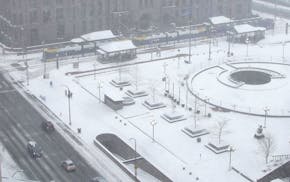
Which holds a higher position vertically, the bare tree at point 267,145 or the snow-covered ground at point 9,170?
the bare tree at point 267,145

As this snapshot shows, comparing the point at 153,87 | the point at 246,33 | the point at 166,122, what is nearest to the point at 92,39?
the point at 153,87

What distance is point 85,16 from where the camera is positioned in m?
143

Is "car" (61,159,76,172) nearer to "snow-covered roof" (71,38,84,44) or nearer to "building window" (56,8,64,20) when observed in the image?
"snow-covered roof" (71,38,84,44)

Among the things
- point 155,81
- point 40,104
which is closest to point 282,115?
point 155,81

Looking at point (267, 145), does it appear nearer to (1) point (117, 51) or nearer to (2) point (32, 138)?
(2) point (32, 138)

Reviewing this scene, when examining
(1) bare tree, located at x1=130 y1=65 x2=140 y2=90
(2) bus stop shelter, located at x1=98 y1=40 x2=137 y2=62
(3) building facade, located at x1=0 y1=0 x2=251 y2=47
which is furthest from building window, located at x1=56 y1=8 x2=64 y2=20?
(1) bare tree, located at x1=130 y1=65 x2=140 y2=90

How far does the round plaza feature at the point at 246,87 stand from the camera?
336ft

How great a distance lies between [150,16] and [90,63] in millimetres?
31503

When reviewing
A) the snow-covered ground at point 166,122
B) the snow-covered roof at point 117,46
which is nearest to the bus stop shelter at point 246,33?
the snow-covered ground at point 166,122

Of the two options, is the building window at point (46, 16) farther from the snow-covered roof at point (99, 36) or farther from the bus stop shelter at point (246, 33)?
the bus stop shelter at point (246, 33)

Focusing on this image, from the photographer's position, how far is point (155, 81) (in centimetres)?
11512

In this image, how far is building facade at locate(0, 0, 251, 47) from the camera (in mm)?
136500

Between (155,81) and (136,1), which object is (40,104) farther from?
(136,1)

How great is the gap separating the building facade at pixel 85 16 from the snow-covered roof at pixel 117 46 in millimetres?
15496
